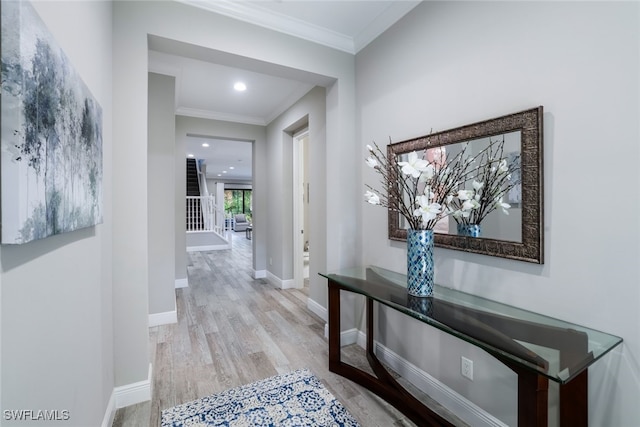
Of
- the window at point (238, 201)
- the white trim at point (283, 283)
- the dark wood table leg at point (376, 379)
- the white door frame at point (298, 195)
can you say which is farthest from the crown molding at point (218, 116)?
the window at point (238, 201)

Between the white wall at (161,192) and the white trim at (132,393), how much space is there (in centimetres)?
141

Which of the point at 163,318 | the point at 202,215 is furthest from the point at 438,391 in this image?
the point at 202,215

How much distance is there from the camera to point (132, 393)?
1872mm

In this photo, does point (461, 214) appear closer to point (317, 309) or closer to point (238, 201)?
point (317, 309)

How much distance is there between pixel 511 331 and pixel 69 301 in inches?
69.0

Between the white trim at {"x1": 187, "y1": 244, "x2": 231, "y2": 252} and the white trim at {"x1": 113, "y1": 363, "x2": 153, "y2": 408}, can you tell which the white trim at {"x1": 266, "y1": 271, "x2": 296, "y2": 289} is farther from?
the white trim at {"x1": 187, "y1": 244, "x2": 231, "y2": 252}

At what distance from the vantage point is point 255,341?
109 inches

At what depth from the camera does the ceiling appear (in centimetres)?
212

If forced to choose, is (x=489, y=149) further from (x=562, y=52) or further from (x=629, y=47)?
(x=629, y=47)

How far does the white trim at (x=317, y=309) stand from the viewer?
10.7 feet

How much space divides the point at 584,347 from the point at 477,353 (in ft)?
2.12

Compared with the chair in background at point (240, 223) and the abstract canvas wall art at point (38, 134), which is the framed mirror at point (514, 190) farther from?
the chair in background at point (240, 223)

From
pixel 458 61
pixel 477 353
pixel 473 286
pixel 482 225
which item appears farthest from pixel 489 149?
pixel 477 353

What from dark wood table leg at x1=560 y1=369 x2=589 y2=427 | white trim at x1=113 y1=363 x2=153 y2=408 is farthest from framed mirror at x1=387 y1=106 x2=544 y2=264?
white trim at x1=113 y1=363 x2=153 y2=408
